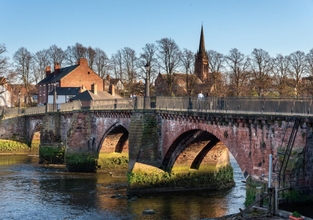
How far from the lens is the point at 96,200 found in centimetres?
2633

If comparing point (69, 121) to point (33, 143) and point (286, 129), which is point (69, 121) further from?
point (286, 129)

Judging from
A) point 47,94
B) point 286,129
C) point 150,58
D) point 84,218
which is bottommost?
point 84,218

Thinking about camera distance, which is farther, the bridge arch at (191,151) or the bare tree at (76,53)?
the bare tree at (76,53)

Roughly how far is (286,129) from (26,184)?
68.0 feet

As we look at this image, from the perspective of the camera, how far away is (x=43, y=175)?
1414 inches

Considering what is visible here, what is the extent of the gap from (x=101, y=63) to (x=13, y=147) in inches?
1307

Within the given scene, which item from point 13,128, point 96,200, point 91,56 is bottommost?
point 96,200

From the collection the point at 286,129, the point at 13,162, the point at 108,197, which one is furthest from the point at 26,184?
the point at 286,129

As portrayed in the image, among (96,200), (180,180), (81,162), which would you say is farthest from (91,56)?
(96,200)

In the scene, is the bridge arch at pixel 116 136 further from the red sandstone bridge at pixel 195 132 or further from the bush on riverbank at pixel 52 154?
the bush on riverbank at pixel 52 154

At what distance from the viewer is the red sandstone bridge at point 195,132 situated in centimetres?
1772

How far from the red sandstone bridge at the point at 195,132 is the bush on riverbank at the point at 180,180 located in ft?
1.72

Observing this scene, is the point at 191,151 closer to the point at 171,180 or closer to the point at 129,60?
the point at 171,180

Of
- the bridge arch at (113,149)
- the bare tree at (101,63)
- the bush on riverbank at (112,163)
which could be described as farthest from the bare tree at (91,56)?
the bush on riverbank at (112,163)
